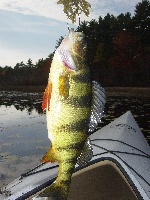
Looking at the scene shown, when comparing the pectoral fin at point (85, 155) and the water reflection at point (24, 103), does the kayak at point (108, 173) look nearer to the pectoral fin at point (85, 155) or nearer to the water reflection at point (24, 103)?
the pectoral fin at point (85, 155)

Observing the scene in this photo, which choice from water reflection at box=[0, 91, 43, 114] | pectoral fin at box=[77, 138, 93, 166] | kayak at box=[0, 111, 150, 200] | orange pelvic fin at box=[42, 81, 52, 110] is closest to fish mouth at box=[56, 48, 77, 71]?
orange pelvic fin at box=[42, 81, 52, 110]

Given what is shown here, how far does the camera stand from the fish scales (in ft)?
5.17

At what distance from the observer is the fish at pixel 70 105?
1.58 m

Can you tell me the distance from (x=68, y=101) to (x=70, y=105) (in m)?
0.02

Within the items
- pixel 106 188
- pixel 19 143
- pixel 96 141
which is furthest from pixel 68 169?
pixel 19 143

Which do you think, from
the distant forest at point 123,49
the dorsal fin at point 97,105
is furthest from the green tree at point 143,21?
the dorsal fin at point 97,105

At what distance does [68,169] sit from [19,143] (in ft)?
33.3

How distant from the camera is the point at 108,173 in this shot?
6.67 metres

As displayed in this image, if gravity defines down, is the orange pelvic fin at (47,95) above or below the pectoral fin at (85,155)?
above

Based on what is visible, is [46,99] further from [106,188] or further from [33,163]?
[33,163]

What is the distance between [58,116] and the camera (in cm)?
161

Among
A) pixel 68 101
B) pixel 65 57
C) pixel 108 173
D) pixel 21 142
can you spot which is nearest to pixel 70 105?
pixel 68 101

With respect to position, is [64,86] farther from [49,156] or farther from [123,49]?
[123,49]

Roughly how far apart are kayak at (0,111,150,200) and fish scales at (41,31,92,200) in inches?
104
